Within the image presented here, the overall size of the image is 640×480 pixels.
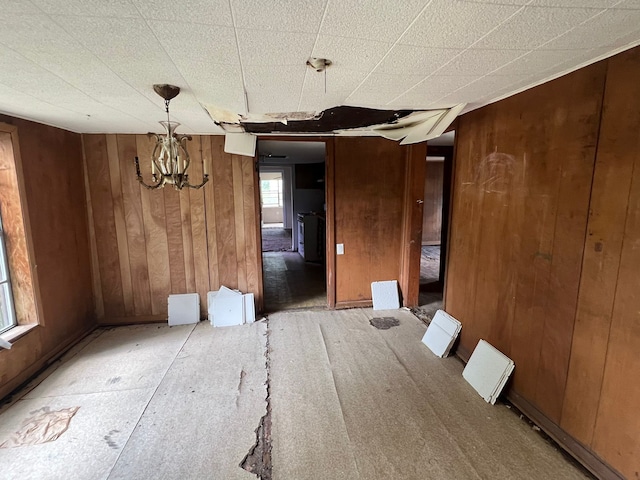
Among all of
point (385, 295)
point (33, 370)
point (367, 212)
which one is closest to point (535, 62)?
point (367, 212)

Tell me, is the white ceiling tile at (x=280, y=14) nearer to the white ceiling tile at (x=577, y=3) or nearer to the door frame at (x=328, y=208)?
the white ceiling tile at (x=577, y=3)

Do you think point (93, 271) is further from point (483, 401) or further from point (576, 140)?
point (576, 140)

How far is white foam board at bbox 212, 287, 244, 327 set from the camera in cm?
346

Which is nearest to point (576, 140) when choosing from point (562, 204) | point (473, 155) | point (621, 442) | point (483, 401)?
point (562, 204)

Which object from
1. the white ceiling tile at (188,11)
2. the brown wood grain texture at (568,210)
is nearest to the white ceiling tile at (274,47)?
the white ceiling tile at (188,11)

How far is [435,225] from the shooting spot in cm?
820

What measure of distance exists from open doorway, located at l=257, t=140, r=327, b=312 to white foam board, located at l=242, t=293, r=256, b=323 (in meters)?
0.32

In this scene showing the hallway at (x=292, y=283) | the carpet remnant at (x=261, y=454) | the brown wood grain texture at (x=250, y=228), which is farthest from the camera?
the hallway at (x=292, y=283)

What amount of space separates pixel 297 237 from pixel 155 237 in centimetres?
408

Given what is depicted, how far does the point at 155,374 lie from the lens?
2.54 m

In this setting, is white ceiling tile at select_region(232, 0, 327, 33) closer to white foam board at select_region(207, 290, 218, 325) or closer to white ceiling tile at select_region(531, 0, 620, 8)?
white ceiling tile at select_region(531, 0, 620, 8)

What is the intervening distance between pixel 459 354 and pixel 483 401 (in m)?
0.60

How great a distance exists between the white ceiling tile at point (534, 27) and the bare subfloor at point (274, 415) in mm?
2117

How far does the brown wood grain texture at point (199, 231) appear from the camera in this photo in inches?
131
